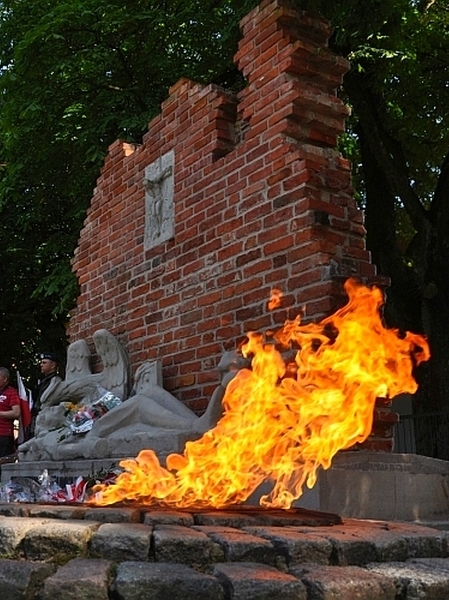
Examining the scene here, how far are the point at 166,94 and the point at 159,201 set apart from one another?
3388mm

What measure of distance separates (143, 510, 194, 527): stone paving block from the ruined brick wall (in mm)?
2171

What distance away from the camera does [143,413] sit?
228 inches

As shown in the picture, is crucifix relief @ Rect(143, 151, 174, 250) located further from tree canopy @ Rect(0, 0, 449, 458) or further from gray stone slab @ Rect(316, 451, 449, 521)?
gray stone slab @ Rect(316, 451, 449, 521)

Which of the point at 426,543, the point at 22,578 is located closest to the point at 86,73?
the point at 426,543

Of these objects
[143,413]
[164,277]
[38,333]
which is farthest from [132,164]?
[38,333]

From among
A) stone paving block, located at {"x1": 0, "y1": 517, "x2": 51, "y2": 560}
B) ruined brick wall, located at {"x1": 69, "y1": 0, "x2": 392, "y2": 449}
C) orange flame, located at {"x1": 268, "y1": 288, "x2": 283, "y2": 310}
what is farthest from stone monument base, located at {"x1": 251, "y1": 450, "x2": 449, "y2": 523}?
stone paving block, located at {"x1": 0, "y1": 517, "x2": 51, "y2": 560}

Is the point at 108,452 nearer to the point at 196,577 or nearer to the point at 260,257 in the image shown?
the point at 260,257

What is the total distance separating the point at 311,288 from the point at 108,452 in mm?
2120

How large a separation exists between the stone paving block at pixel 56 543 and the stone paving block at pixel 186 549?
258mm

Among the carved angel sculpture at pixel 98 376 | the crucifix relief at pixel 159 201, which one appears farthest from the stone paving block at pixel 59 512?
the crucifix relief at pixel 159 201

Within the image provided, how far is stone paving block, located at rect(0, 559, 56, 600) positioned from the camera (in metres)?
2.24

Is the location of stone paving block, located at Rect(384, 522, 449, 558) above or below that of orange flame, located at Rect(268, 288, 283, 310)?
below

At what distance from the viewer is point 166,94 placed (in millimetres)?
9891

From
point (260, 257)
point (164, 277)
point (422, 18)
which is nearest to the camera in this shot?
point (260, 257)
